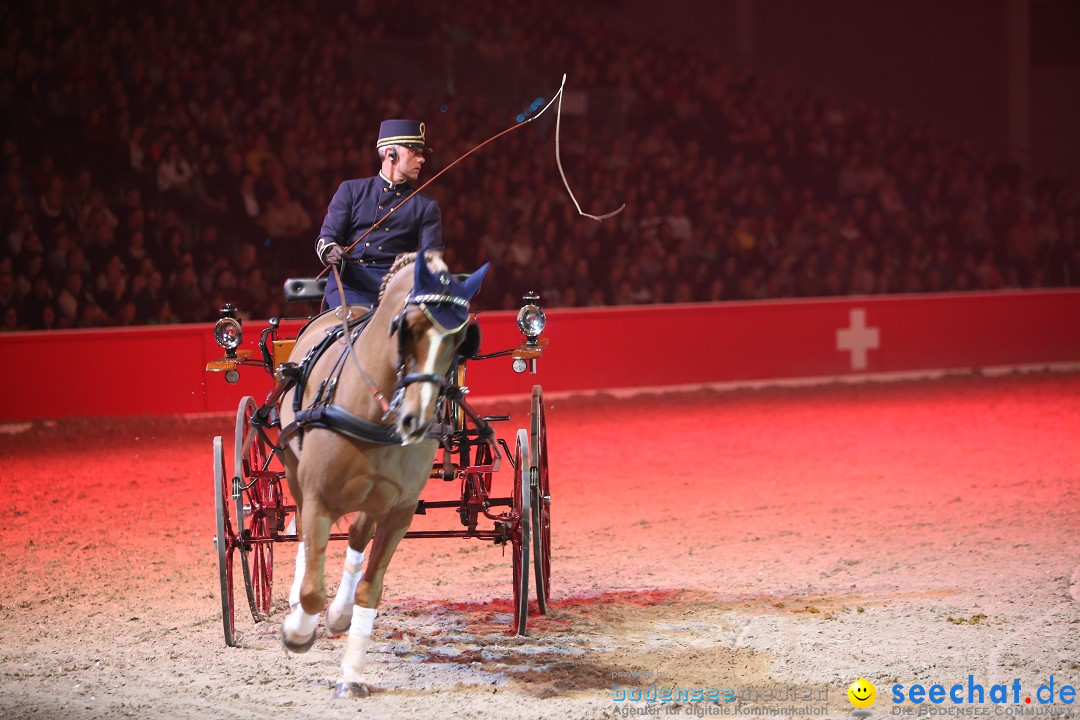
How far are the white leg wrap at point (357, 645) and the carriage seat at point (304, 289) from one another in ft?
5.37

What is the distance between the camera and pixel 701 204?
1867cm

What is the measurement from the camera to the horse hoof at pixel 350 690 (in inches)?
210

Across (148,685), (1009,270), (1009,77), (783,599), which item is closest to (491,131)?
(1009,270)

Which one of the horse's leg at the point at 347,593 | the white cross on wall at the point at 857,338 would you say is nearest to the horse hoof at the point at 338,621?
the horse's leg at the point at 347,593

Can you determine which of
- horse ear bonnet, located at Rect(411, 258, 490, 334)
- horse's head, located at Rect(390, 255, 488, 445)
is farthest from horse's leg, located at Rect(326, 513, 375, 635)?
horse ear bonnet, located at Rect(411, 258, 490, 334)

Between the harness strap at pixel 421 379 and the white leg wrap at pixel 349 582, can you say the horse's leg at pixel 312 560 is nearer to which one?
the white leg wrap at pixel 349 582

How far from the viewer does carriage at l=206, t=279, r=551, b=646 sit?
5930 millimetres

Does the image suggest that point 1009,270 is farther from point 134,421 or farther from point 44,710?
point 44,710

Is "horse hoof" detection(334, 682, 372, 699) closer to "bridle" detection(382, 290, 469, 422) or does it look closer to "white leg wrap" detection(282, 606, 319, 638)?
"white leg wrap" detection(282, 606, 319, 638)

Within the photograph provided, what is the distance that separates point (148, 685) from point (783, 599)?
3385 millimetres

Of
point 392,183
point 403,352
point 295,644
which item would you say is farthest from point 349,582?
point 392,183

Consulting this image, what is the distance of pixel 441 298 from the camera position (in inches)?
185

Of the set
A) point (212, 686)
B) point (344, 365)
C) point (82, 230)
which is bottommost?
point (212, 686)

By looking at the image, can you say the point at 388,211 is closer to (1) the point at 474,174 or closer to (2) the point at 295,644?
(2) the point at 295,644
